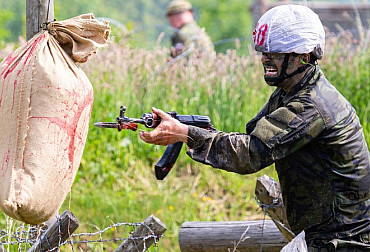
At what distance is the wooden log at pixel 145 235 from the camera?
150 inches

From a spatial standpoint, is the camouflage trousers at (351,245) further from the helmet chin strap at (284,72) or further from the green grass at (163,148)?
the green grass at (163,148)

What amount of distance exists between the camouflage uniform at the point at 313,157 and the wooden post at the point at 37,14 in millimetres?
1139

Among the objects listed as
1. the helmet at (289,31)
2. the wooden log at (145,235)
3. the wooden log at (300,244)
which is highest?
the helmet at (289,31)

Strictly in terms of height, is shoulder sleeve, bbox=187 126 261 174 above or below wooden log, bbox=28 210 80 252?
above

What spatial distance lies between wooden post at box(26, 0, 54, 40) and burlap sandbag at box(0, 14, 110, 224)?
30 centimetres

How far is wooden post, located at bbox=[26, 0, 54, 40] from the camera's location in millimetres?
3771

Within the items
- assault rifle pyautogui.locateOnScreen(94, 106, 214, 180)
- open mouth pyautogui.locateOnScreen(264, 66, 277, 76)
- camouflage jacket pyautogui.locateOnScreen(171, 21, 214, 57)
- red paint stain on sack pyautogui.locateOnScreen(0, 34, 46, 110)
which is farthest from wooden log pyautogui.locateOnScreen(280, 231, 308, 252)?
camouflage jacket pyautogui.locateOnScreen(171, 21, 214, 57)

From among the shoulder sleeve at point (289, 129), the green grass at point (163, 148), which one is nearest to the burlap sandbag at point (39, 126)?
the shoulder sleeve at point (289, 129)

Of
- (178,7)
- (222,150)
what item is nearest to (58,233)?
(222,150)

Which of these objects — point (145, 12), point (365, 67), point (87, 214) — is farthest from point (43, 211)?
point (145, 12)

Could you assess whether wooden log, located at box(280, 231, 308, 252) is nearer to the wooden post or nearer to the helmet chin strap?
the helmet chin strap

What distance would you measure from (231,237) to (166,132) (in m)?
1.79

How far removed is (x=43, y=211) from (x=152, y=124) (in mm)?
695

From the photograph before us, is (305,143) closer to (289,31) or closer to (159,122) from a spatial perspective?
(289,31)
